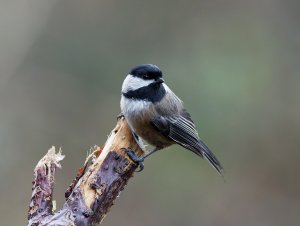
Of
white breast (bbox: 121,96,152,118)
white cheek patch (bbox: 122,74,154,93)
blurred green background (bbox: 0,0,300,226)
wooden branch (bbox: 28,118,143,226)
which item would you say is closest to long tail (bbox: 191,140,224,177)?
white breast (bbox: 121,96,152,118)

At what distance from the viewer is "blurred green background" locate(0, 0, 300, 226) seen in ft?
17.7

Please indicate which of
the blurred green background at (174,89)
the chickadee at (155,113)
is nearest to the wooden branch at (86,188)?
the chickadee at (155,113)

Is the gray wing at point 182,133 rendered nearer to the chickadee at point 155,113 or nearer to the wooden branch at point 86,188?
the chickadee at point 155,113

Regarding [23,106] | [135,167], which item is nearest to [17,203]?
[23,106]

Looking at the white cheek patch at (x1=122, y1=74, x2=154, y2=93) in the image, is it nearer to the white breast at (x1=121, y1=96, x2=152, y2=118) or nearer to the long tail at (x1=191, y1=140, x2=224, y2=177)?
the white breast at (x1=121, y1=96, x2=152, y2=118)

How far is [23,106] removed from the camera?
570 cm

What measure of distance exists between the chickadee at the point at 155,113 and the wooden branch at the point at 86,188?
1.55 ft

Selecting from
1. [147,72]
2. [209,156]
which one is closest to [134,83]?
[147,72]

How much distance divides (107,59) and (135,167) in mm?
3421

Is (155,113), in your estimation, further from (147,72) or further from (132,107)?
(147,72)

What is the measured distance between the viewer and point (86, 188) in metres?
2.45

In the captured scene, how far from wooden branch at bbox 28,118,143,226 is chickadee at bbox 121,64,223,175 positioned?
18.6 inches

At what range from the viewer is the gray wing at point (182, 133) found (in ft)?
11.3

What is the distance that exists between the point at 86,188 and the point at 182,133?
119 centimetres
